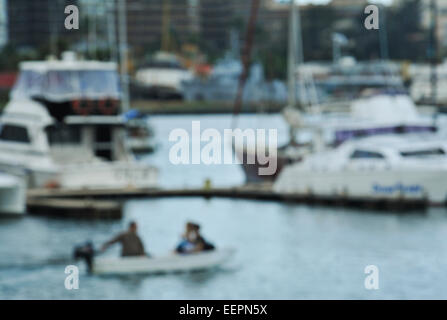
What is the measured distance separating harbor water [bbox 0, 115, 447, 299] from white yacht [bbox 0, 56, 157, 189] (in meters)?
1.66

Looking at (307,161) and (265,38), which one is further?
(265,38)

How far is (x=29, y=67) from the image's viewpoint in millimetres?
42125

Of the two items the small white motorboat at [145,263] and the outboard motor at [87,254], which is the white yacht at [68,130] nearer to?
the outboard motor at [87,254]

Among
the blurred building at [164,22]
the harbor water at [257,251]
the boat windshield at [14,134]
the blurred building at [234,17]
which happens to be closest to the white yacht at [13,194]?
the harbor water at [257,251]

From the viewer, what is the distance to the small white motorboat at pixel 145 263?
2456 centimetres

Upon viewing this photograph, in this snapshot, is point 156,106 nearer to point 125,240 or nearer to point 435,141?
point 435,141

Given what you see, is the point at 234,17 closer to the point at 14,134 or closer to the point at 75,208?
the point at 14,134

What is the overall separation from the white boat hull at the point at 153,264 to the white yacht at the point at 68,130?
604 inches

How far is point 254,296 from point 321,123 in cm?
2285

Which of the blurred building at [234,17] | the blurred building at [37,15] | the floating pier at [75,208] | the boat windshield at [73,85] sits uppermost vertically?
the blurred building at [234,17]

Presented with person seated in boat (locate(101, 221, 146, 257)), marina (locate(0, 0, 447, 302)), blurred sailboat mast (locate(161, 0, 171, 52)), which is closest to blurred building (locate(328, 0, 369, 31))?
blurred sailboat mast (locate(161, 0, 171, 52))

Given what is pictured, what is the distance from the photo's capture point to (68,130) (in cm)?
4134
